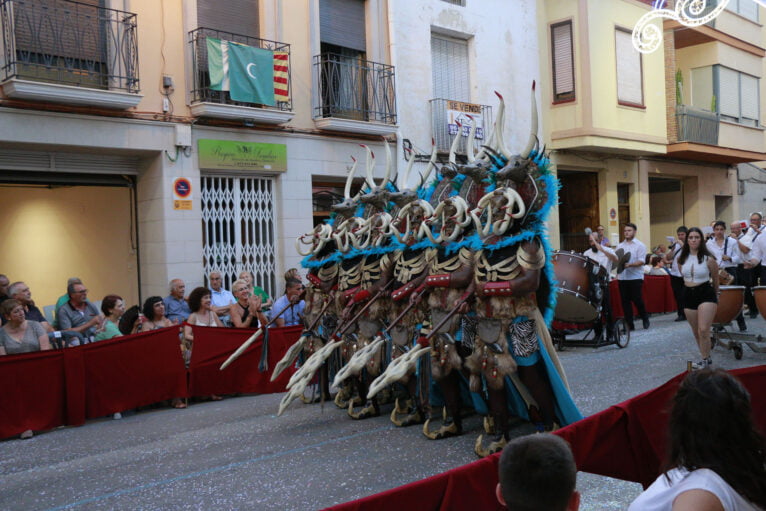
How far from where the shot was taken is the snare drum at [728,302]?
9.71 meters

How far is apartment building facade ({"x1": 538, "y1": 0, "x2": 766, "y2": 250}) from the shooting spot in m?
19.3

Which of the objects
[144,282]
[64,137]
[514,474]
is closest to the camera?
[514,474]

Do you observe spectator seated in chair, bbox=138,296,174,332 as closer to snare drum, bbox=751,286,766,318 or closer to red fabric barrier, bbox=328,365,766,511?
red fabric barrier, bbox=328,365,766,511

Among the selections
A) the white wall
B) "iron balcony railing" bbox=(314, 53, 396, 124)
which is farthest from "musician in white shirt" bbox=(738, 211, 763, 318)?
"iron balcony railing" bbox=(314, 53, 396, 124)

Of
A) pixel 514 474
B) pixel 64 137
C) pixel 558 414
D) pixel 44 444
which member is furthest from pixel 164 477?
pixel 64 137

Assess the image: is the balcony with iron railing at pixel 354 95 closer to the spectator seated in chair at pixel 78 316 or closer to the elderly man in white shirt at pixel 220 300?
the elderly man in white shirt at pixel 220 300

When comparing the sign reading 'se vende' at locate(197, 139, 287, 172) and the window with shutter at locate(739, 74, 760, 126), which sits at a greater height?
the window with shutter at locate(739, 74, 760, 126)

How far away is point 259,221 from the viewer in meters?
13.8

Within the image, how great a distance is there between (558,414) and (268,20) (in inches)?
392

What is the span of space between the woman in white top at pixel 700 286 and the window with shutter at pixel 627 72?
12111 millimetres

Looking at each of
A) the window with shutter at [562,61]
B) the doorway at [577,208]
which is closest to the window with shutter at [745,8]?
the window with shutter at [562,61]

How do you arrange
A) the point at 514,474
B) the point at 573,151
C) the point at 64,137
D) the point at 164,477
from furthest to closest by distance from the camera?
the point at 573,151, the point at 64,137, the point at 164,477, the point at 514,474

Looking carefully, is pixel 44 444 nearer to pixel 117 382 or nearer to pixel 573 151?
pixel 117 382

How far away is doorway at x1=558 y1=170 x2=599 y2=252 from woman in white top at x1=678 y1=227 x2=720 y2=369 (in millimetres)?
11915
